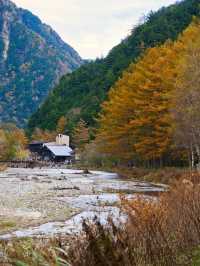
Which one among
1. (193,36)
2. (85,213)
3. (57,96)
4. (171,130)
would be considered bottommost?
(85,213)

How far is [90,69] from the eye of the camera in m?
145

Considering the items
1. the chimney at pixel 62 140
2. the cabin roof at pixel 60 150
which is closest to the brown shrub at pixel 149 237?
the cabin roof at pixel 60 150

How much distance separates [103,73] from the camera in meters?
132

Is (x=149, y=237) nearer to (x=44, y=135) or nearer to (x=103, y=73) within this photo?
(x=44, y=135)

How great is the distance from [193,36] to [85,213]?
25.2 m

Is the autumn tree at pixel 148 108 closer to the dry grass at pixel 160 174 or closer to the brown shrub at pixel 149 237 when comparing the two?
the dry grass at pixel 160 174

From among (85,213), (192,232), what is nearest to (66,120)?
(85,213)

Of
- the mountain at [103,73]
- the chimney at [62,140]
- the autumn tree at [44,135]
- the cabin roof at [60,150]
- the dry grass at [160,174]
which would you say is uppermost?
the mountain at [103,73]

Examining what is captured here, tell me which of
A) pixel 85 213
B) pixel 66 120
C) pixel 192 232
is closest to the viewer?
pixel 192 232

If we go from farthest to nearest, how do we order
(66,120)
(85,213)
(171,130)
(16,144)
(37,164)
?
(66,120), (16,144), (37,164), (171,130), (85,213)

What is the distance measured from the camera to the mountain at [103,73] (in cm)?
11031

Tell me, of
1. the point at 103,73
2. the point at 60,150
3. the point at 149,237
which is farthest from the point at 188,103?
the point at 103,73

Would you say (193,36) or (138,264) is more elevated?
(193,36)

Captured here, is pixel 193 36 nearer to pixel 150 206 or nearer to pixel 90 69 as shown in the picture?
pixel 150 206
